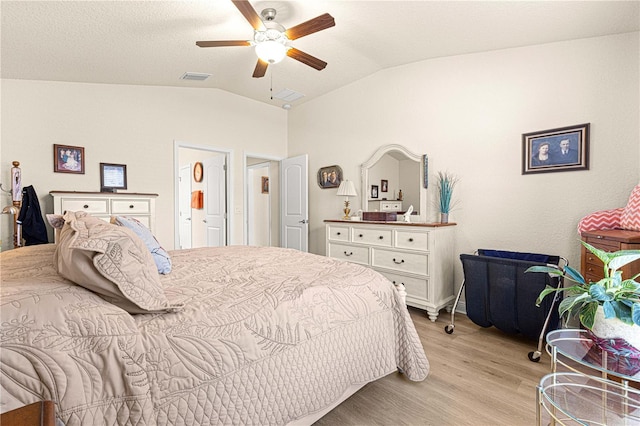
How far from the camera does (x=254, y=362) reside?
1.13 metres

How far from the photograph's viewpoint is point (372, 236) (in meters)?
3.47

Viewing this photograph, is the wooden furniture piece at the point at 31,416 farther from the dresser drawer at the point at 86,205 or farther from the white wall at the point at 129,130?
the white wall at the point at 129,130

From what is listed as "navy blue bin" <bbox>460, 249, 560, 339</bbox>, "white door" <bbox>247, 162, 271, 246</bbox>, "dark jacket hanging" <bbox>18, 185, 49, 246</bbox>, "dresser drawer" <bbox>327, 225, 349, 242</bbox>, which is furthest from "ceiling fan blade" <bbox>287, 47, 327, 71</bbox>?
"white door" <bbox>247, 162, 271, 246</bbox>

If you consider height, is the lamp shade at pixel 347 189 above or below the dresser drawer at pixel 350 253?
above

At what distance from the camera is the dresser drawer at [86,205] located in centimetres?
313

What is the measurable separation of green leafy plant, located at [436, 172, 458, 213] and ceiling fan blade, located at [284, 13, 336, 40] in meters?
1.97

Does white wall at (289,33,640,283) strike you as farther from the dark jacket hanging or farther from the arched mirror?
the dark jacket hanging

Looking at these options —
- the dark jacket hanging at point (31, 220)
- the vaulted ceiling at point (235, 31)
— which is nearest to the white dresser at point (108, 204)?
the dark jacket hanging at point (31, 220)

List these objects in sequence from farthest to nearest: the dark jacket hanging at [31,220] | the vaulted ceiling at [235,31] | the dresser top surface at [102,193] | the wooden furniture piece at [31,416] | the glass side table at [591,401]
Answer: the dresser top surface at [102,193]
the dark jacket hanging at [31,220]
the vaulted ceiling at [235,31]
the glass side table at [591,401]
the wooden furniture piece at [31,416]

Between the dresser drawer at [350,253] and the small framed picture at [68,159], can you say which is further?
the dresser drawer at [350,253]

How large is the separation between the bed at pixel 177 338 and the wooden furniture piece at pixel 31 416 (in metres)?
0.21

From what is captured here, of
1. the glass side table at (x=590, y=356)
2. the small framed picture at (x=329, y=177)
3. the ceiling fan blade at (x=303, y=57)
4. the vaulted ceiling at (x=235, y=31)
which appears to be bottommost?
the glass side table at (x=590, y=356)

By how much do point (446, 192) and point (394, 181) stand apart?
714mm

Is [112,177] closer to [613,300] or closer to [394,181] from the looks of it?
[394,181]
